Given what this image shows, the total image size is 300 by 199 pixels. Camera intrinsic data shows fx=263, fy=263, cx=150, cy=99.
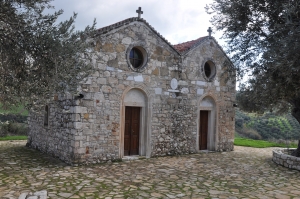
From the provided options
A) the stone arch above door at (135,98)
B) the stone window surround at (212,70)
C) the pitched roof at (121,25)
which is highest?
the pitched roof at (121,25)

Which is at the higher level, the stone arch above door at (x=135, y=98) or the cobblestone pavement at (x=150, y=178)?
the stone arch above door at (x=135, y=98)

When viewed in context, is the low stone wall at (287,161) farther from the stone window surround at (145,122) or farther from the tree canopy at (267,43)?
the stone window surround at (145,122)

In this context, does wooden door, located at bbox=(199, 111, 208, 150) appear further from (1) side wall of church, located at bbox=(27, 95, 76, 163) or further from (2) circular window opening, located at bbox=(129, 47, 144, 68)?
(1) side wall of church, located at bbox=(27, 95, 76, 163)

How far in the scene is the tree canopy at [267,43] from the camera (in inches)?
256

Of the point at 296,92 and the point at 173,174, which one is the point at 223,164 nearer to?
the point at 173,174

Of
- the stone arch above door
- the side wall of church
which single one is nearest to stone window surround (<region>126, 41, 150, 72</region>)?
the stone arch above door

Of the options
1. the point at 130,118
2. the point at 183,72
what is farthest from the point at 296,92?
the point at 130,118

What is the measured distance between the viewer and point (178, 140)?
1075cm

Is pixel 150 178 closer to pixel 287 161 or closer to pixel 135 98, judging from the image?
pixel 135 98

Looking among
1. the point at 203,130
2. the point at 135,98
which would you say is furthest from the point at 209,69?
the point at 135,98

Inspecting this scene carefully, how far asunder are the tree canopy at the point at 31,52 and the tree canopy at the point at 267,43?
5.04m

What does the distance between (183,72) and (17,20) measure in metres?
7.65

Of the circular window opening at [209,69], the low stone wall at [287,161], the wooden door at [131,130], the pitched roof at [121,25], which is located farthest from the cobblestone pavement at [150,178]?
the pitched roof at [121,25]

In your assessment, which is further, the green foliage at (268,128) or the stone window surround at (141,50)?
the green foliage at (268,128)
